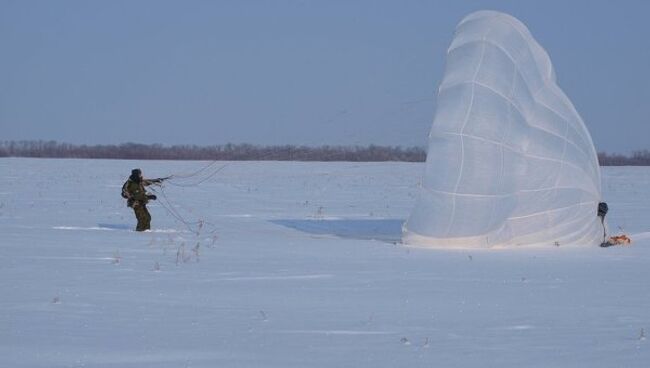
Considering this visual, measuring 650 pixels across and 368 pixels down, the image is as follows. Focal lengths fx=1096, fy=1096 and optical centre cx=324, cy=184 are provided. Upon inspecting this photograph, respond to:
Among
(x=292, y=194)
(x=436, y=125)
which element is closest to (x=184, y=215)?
(x=436, y=125)

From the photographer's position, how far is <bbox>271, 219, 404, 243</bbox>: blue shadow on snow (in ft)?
67.3

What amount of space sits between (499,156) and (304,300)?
24.5ft

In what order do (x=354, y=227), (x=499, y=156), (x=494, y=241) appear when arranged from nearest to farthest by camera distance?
(x=499, y=156) → (x=494, y=241) → (x=354, y=227)

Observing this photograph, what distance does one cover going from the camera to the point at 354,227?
898 inches

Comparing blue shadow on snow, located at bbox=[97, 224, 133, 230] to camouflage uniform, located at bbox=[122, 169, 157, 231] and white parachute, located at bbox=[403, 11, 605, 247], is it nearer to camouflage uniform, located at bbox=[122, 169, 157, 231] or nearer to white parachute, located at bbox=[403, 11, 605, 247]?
camouflage uniform, located at bbox=[122, 169, 157, 231]

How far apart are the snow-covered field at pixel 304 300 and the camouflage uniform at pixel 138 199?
31 centimetres

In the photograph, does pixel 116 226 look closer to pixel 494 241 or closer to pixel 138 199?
pixel 138 199

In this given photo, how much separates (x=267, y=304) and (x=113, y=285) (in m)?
2.12

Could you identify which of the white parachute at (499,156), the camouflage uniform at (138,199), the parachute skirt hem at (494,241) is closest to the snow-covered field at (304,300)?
the camouflage uniform at (138,199)

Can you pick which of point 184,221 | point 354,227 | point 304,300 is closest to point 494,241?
point 354,227

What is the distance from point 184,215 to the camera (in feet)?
83.5

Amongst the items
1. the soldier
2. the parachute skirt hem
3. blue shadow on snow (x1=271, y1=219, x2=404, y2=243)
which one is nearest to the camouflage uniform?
the soldier

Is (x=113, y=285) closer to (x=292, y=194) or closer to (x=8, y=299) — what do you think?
(x=8, y=299)

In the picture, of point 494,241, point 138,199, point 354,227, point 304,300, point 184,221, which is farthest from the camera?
point 184,221
